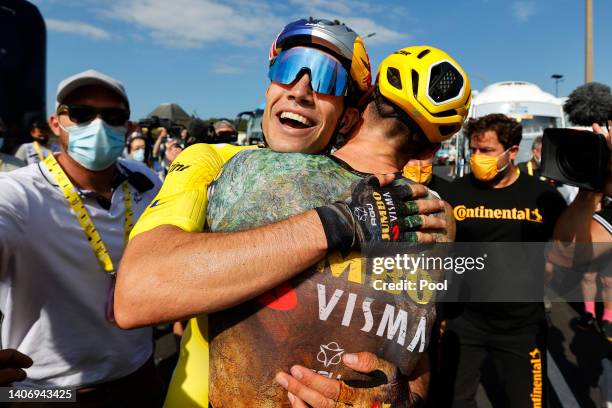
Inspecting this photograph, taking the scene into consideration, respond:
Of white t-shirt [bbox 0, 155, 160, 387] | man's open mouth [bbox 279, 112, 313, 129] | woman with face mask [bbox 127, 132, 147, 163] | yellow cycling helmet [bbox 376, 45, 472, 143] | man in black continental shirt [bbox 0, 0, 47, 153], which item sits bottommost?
white t-shirt [bbox 0, 155, 160, 387]

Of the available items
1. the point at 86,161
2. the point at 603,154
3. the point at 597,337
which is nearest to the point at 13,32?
the point at 86,161

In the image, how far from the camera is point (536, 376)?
3.28 metres

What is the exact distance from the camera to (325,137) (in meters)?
1.68

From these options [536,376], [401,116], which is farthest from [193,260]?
[536,376]

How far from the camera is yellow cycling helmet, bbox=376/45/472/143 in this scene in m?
1.58

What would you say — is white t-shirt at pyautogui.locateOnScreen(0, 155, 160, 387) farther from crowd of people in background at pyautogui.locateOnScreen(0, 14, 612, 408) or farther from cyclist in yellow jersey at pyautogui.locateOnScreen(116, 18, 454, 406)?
cyclist in yellow jersey at pyautogui.locateOnScreen(116, 18, 454, 406)

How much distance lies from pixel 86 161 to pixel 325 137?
5.75 ft

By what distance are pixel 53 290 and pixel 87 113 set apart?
1.20m

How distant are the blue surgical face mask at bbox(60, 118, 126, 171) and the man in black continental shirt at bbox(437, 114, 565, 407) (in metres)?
2.89

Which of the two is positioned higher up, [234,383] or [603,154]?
[603,154]

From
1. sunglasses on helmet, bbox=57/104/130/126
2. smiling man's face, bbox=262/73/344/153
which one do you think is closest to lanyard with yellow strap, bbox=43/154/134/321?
sunglasses on helmet, bbox=57/104/130/126

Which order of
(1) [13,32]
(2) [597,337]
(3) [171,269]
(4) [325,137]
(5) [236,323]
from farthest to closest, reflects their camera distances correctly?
(1) [13,32] < (2) [597,337] < (4) [325,137] < (5) [236,323] < (3) [171,269]

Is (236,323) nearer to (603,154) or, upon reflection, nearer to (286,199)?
(286,199)

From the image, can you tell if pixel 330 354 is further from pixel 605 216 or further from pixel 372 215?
pixel 605 216
